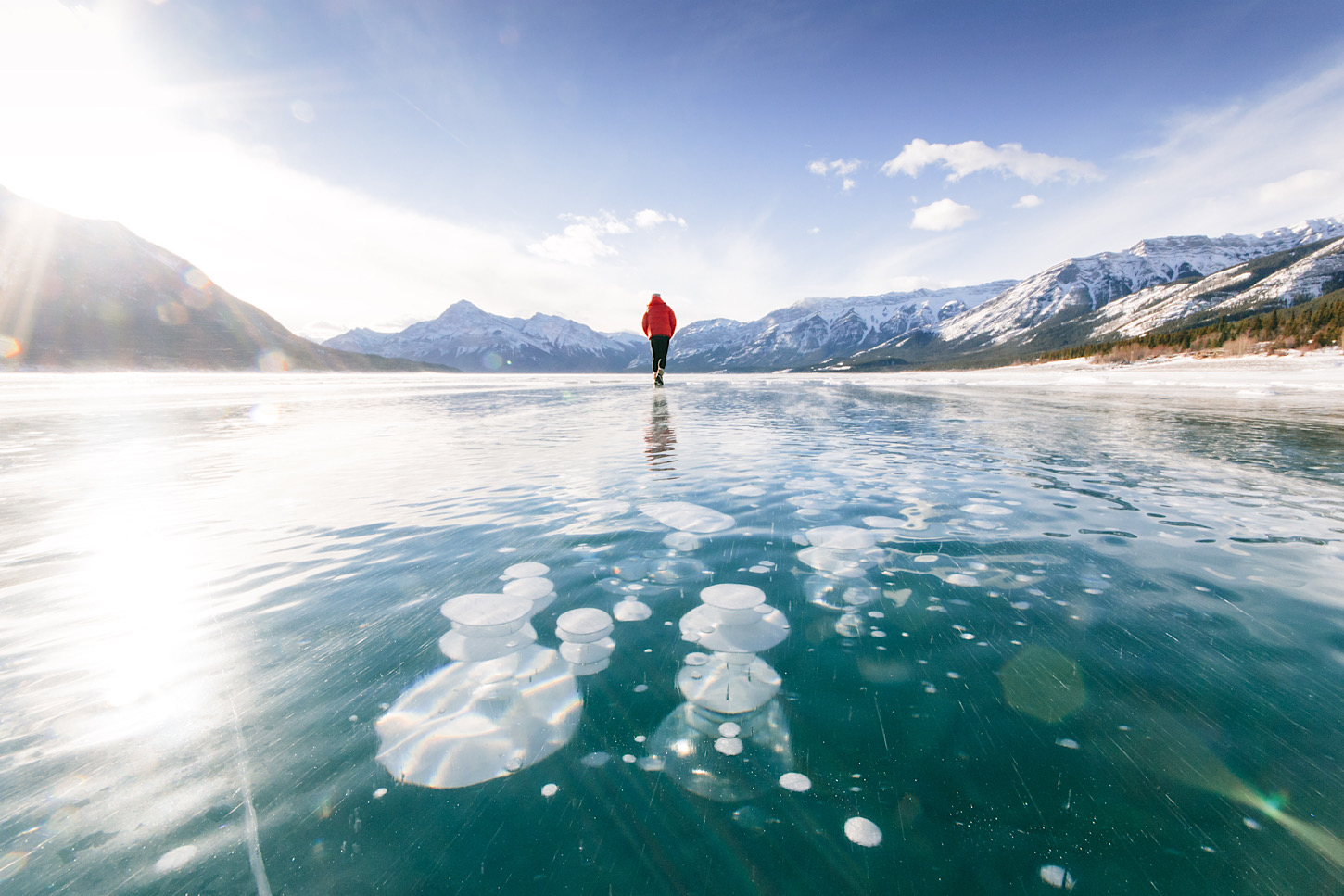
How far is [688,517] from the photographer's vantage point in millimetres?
6207

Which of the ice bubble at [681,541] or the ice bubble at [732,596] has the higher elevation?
the ice bubble at [732,596]

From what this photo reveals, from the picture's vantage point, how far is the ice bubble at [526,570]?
453 centimetres

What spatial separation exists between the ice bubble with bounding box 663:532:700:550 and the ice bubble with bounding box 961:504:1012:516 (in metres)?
3.52

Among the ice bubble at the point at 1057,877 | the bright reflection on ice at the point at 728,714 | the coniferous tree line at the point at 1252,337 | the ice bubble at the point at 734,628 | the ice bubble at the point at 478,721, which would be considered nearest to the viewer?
the ice bubble at the point at 1057,877

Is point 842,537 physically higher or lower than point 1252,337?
lower

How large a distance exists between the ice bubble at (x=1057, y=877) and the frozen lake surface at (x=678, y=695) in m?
0.02

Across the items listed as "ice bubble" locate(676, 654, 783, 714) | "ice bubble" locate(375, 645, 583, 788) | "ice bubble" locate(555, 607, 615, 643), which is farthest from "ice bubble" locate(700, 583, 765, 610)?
"ice bubble" locate(375, 645, 583, 788)

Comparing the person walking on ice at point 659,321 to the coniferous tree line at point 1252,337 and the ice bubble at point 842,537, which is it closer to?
the ice bubble at point 842,537

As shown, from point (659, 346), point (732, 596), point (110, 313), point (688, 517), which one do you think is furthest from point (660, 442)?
point (110, 313)

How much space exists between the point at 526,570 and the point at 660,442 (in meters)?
7.86

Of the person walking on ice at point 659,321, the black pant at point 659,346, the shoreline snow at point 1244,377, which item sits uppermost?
the person walking on ice at point 659,321

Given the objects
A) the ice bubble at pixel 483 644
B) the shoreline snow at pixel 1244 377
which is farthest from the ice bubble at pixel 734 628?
the shoreline snow at pixel 1244 377

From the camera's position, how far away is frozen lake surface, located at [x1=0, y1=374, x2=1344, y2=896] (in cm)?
193

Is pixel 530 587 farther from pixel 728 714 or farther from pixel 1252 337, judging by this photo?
pixel 1252 337
